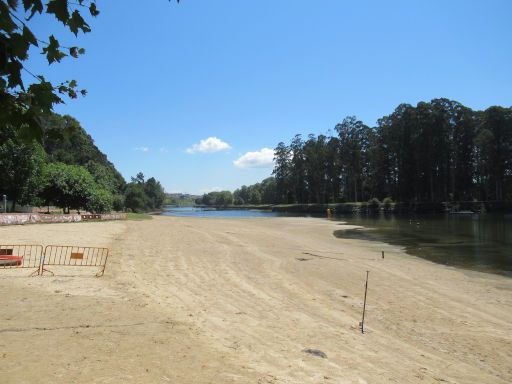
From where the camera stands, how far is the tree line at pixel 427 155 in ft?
290

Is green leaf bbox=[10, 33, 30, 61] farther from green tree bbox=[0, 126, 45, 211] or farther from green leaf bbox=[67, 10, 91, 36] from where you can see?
green tree bbox=[0, 126, 45, 211]

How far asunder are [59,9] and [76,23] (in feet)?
0.54

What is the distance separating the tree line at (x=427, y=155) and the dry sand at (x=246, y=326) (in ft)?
278

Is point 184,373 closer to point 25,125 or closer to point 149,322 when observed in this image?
point 149,322

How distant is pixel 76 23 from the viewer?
2.71 metres

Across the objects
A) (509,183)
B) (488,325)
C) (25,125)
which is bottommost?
(488,325)

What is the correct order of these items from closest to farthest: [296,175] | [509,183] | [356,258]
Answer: [356,258], [509,183], [296,175]

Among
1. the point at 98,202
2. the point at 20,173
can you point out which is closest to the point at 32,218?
the point at 20,173

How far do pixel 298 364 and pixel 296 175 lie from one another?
13034 centimetres

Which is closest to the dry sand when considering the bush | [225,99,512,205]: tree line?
the bush

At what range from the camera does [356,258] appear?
21547 mm

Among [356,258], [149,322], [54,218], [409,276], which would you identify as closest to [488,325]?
[409,276]

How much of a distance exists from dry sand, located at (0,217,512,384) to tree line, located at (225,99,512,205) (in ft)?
278

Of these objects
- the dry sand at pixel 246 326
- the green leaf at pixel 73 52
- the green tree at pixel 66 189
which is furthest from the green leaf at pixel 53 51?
the green tree at pixel 66 189
